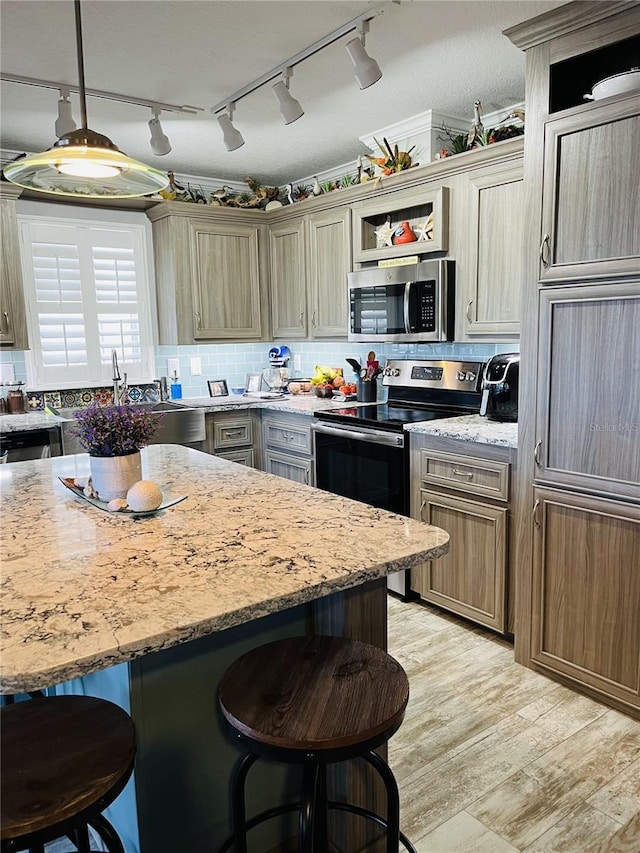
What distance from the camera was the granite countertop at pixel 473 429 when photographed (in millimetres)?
2715

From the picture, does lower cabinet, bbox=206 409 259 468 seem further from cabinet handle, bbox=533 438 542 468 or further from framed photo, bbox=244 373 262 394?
cabinet handle, bbox=533 438 542 468

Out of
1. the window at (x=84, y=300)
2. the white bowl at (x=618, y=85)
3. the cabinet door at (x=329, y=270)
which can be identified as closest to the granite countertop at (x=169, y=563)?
the white bowl at (x=618, y=85)

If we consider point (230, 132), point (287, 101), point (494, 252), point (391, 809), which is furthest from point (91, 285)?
point (391, 809)

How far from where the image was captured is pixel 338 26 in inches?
95.6

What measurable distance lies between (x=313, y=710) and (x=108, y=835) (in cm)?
43

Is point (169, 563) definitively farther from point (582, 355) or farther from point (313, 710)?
point (582, 355)

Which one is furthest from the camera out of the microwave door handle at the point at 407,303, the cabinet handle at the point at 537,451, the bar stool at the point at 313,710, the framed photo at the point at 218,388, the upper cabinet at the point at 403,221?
the framed photo at the point at 218,388

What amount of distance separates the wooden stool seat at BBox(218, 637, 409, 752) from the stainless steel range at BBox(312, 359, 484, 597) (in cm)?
192

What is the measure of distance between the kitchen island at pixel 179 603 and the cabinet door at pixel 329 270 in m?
2.55

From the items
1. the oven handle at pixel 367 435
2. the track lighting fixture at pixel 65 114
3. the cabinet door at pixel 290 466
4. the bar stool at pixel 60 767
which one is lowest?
the cabinet door at pixel 290 466

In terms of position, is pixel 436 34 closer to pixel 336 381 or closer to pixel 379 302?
pixel 379 302

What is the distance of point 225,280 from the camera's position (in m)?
4.55

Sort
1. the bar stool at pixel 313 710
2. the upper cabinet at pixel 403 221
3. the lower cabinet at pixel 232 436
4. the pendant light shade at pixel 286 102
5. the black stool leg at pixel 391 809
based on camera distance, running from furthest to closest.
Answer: the lower cabinet at pixel 232 436 < the upper cabinet at pixel 403 221 < the pendant light shade at pixel 286 102 < the black stool leg at pixel 391 809 < the bar stool at pixel 313 710

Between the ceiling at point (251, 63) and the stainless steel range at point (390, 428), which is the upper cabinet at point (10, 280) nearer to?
the ceiling at point (251, 63)
